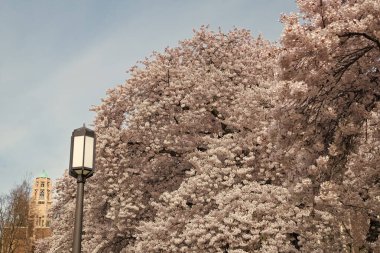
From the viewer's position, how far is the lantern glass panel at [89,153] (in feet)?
23.2

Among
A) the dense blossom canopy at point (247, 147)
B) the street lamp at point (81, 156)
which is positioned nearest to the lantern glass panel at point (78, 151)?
the street lamp at point (81, 156)

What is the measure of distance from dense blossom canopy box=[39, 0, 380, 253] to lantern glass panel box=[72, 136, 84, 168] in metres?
4.00

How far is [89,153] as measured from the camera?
717 centimetres

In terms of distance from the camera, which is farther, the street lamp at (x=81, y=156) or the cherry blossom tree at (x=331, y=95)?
the cherry blossom tree at (x=331, y=95)

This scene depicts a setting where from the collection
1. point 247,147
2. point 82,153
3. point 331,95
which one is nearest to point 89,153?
point 82,153

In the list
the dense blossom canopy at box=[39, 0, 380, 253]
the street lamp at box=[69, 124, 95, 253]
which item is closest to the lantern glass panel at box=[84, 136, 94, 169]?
the street lamp at box=[69, 124, 95, 253]

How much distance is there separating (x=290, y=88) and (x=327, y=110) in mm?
1177

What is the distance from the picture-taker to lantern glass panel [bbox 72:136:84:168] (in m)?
7.04

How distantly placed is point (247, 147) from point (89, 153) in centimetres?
1155

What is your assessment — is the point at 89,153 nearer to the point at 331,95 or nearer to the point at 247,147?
the point at 331,95

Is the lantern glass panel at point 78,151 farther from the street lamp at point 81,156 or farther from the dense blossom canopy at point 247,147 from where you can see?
the dense blossom canopy at point 247,147

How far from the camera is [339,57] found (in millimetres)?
9172

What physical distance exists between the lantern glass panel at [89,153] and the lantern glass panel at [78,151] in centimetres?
7

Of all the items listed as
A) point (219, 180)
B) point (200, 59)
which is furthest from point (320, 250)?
point (200, 59)
